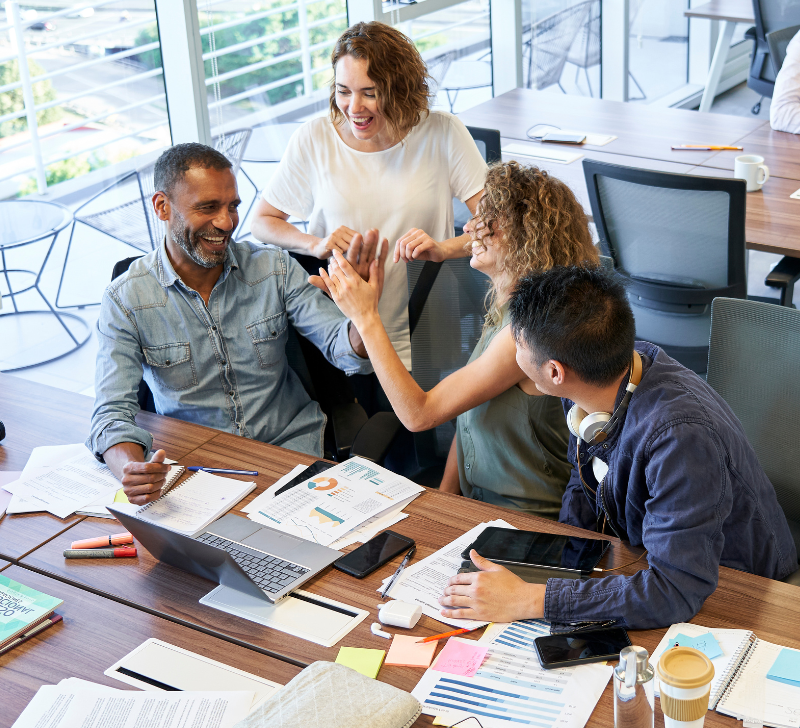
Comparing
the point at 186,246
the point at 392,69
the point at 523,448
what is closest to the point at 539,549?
the point at 523,448

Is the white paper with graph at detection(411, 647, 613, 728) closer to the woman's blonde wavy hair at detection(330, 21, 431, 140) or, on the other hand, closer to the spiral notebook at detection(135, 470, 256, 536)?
the spiral notebook at detection(135, 470, 256, 536)

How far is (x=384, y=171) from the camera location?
2.58 m

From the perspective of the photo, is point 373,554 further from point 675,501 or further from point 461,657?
point 675,501

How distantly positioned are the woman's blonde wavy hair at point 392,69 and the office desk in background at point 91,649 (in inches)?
58.5

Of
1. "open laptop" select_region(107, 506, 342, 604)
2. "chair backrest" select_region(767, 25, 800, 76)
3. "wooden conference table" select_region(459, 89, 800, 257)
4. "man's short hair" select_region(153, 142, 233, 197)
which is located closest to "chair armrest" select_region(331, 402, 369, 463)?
"open laptop" select_region(107, 506, 342, 604)

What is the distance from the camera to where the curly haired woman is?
1977mm

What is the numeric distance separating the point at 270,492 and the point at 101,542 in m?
0.36

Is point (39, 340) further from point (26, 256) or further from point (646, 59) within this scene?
point (646, 59)

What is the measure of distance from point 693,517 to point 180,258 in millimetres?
1436

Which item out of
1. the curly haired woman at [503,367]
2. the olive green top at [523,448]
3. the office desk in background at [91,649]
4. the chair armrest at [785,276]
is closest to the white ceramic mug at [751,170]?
the chair armrest at [785,276]

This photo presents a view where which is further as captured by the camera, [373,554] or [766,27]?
[766,27]

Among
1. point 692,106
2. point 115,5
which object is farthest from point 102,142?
point 692,106

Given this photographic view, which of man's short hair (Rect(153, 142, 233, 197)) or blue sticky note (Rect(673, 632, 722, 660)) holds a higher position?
man's short hair (Rect(153, 142, 233, 197))

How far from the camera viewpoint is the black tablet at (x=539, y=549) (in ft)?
5.37
